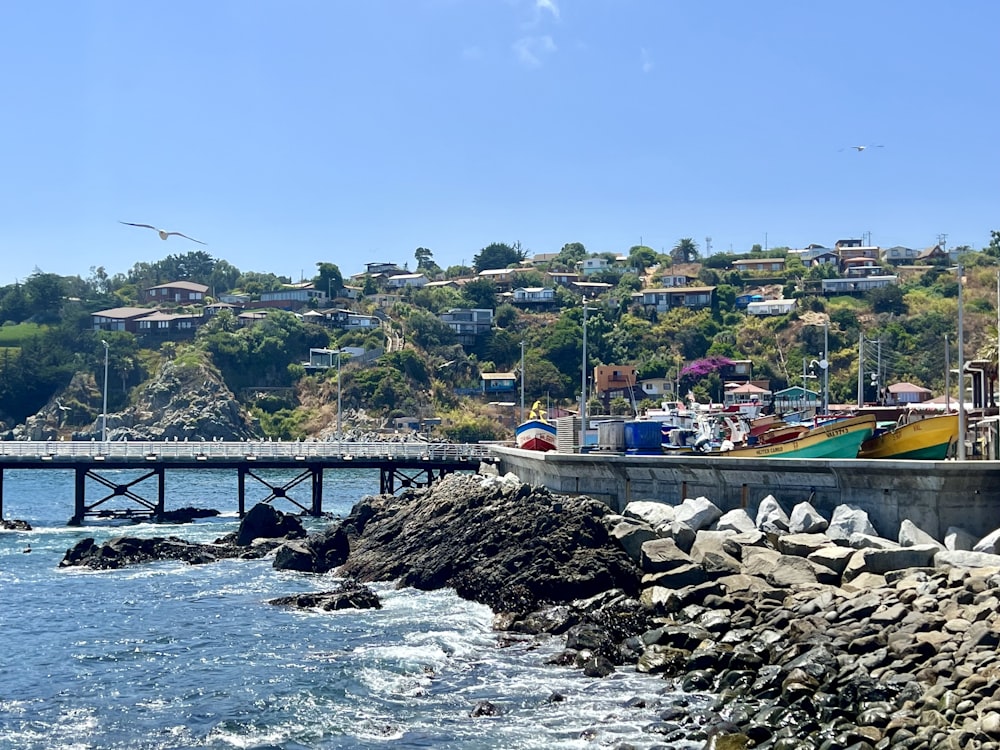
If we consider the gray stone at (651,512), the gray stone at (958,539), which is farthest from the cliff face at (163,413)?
the gray stone at (958,539)

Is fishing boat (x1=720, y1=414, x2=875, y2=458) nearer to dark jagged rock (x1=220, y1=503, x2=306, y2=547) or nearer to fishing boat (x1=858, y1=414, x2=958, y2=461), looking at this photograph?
fishing boat (x1=858, y1=414, x2=958, y2=461)

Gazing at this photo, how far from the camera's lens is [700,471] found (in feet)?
136

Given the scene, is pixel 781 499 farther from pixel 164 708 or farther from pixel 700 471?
pixel 164 708

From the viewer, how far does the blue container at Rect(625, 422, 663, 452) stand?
47531mm

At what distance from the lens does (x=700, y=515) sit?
39031 mm

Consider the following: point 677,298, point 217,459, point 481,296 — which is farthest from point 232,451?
point 677,298

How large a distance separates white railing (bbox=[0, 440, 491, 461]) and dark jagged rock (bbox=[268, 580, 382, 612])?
2445 centimetres

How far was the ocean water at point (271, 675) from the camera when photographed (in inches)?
1028

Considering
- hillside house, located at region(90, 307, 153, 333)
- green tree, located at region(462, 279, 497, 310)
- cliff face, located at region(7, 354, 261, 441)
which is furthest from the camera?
green tree, located at region(462, 279, 497, 310)

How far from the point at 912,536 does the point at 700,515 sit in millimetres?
6920

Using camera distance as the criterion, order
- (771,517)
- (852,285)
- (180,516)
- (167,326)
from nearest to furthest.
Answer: (771,517) → (180,516) → (167,326) → (852,285)

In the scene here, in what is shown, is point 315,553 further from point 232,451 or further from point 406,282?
point 406,282

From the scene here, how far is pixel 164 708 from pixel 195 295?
14397 centimetres

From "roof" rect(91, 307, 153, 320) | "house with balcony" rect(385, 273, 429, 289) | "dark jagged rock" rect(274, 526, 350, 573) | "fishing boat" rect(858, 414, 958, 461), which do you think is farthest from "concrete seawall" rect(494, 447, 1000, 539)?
"house with balcony" rect(385, 273, 429, 289)
